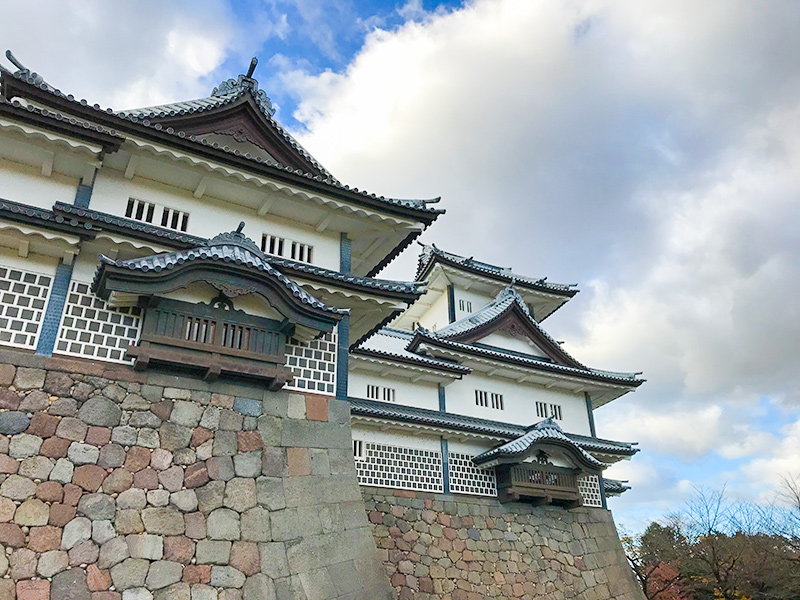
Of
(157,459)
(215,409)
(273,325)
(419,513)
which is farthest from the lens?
(419,513)

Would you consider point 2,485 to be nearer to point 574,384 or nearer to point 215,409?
point 215,409

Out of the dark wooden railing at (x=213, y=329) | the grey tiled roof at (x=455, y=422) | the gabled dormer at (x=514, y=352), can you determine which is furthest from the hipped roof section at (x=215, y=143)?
the gabled dormer at (x=514, y=352)

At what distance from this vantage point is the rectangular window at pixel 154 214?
9.21m

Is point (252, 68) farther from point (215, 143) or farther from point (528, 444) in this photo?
point (528, 444)

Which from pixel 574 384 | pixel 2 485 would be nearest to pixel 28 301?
pixel 2 485

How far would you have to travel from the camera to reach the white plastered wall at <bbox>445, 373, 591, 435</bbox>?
1694 cm

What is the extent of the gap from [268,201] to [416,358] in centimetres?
715

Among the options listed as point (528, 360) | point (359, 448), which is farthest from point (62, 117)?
point (528, 360)

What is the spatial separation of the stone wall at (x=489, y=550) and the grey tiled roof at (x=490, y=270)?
31.4ft

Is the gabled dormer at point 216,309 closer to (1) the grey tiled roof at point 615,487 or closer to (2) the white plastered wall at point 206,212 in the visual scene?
(2) the white plastered wall at point 206,212

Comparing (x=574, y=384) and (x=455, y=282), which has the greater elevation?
(x=455, y=282)

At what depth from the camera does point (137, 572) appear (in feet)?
21.0

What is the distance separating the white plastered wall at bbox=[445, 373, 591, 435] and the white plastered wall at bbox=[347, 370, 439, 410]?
550mm

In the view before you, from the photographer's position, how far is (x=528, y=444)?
14891 mm
